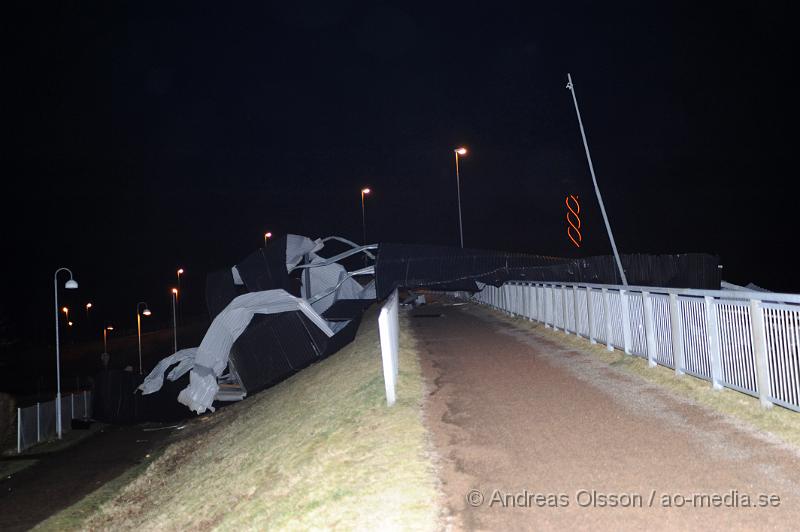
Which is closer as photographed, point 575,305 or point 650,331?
point 650,331

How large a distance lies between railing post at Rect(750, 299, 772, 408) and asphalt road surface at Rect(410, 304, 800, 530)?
568mm

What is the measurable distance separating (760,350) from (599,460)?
2.67 meters

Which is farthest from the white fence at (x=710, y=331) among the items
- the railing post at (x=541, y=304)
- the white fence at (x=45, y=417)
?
the white fence at (x=45, y=417)

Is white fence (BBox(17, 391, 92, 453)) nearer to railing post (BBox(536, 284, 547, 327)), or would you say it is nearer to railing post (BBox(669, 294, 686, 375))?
railing post (BBox(536, 284, 547, 327))

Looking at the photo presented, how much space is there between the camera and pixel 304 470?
7.74m

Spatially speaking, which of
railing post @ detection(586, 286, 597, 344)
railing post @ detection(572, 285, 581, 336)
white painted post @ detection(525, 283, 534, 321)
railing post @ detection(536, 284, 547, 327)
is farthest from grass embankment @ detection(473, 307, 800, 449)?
white painted post @ detection(525, 283, 534, 321)

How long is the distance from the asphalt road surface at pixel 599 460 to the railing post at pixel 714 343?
1.72 feet

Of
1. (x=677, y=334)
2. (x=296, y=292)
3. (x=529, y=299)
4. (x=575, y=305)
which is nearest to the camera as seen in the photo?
(x=677, y=334)

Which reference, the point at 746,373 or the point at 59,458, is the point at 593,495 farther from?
the point at 59,458

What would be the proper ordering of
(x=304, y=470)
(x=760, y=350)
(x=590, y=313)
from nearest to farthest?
1. (x=760, y=350)
2. (x=304, y=470)
3. (x=590, y=313)

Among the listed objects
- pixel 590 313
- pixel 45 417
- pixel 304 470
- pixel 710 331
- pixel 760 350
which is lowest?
pixel 45 417

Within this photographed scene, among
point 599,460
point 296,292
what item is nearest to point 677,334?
point 599,460

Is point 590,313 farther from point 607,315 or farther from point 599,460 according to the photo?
point 599,460

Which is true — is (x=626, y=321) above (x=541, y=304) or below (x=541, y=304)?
below
